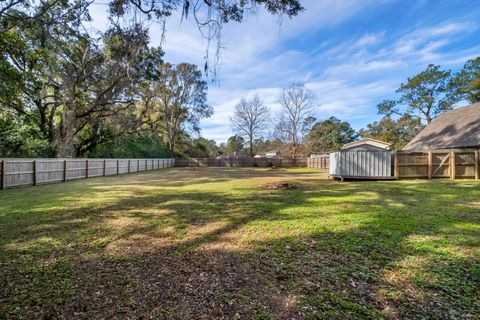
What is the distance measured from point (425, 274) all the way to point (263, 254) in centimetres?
166

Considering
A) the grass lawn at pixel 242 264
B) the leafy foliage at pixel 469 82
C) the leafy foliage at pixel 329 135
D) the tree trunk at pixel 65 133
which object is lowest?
the grass lawn at pixel 242 264

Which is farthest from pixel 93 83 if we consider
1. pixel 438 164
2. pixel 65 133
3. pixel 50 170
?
pixel 438 164

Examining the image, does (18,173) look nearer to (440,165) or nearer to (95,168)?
(95,168)

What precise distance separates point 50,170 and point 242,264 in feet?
37.2

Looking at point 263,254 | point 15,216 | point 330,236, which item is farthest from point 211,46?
point 15,216

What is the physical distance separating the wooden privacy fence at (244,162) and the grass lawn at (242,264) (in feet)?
79.9

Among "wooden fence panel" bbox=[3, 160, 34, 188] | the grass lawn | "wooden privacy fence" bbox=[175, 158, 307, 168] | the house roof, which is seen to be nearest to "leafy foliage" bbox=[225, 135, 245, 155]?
"wooden privacy fence" bbox=[175, 158, 307, 168]

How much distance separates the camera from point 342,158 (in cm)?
1146

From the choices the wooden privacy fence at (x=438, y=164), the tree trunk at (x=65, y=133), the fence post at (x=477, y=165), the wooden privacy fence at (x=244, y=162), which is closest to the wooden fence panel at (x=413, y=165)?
the wooden privacy fence at (x=438, y=164)

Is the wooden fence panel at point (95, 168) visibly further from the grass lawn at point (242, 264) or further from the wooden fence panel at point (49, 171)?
the grass lawn at point (242, 264)

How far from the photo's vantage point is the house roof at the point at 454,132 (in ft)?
48.2

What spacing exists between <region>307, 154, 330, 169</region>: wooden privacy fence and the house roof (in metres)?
6.58

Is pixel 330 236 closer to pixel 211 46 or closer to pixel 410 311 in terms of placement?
pixel 410 311

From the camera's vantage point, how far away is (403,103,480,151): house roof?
14.7 metres
